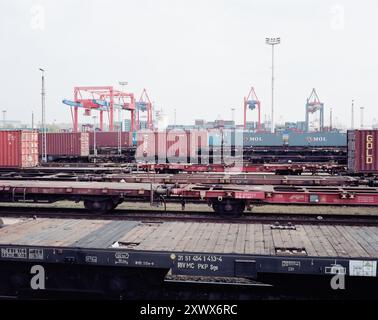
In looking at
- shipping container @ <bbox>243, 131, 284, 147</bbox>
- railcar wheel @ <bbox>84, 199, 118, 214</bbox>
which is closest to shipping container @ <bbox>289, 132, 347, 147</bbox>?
shipping container @ <bbox>243, 131, 284, 147</bbox>

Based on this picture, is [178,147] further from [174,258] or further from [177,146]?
[174,258]

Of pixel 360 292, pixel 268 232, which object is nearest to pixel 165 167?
pixel 268 232

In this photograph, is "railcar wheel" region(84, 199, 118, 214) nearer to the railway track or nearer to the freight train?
the railway track

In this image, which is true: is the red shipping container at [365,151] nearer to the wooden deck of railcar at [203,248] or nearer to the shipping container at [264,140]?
the wooden deck of railcar at [203,248]

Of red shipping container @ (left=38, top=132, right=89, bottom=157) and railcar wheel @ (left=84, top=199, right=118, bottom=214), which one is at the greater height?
red shipping container @ (left=38, top=132, right=89, bottom=157)

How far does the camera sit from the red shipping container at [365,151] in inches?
921

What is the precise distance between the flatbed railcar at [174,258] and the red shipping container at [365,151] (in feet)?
50.6

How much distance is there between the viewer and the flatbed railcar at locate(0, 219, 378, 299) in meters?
7.36

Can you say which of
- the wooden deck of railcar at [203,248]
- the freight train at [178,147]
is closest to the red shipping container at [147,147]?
the freight train at [178,147]

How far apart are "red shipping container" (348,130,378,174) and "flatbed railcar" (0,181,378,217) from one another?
23.3ft

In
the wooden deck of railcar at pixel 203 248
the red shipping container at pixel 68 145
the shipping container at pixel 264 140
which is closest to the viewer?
the wooden deck of railcar at pixel 203 248

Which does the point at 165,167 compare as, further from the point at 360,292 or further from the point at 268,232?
the point at 360,292

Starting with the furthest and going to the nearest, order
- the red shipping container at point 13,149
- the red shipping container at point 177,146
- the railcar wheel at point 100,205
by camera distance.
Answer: the red shipping container at point 177,146, the red shipping container at point 13,149, the railcar wheel at point 100,205
